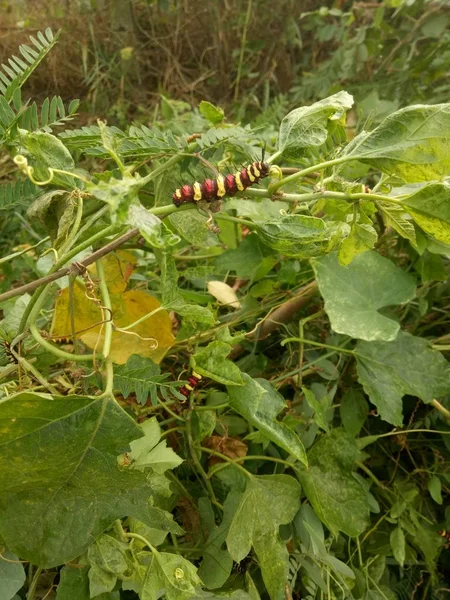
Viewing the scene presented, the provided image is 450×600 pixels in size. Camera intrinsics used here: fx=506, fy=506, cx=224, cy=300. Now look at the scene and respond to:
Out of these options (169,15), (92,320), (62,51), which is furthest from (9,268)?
(169,15)

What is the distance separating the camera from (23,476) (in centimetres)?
43

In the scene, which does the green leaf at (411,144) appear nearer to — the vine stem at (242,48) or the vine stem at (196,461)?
the vine stem at (196,461)

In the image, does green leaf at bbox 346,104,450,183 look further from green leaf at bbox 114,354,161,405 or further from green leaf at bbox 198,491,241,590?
green leaf at bbox 198,491,241,590

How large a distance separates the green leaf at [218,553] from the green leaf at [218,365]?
0.19m

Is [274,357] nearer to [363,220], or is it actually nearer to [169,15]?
[363,220]

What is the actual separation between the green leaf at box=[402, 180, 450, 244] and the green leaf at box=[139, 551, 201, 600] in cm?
39

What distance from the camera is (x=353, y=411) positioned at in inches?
28.6

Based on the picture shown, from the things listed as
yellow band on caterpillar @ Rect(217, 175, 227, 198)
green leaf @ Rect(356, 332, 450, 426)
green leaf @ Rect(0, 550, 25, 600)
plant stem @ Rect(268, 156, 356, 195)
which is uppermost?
yellow band on caterpillar @ Rect(217, 175, 227, 198)

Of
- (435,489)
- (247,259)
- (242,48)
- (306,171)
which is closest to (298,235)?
(306,171)

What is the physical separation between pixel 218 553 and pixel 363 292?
39 cm

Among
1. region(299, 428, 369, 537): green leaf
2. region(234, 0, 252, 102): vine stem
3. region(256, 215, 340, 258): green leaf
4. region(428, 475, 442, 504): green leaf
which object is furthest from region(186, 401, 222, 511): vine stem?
region(234, 0, 252, 102): vine stem

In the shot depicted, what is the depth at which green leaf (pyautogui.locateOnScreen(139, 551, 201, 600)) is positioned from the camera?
47 centimetres

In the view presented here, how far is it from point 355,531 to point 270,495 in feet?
0.40

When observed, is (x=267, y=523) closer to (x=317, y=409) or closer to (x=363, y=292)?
(x=317, y=409)
